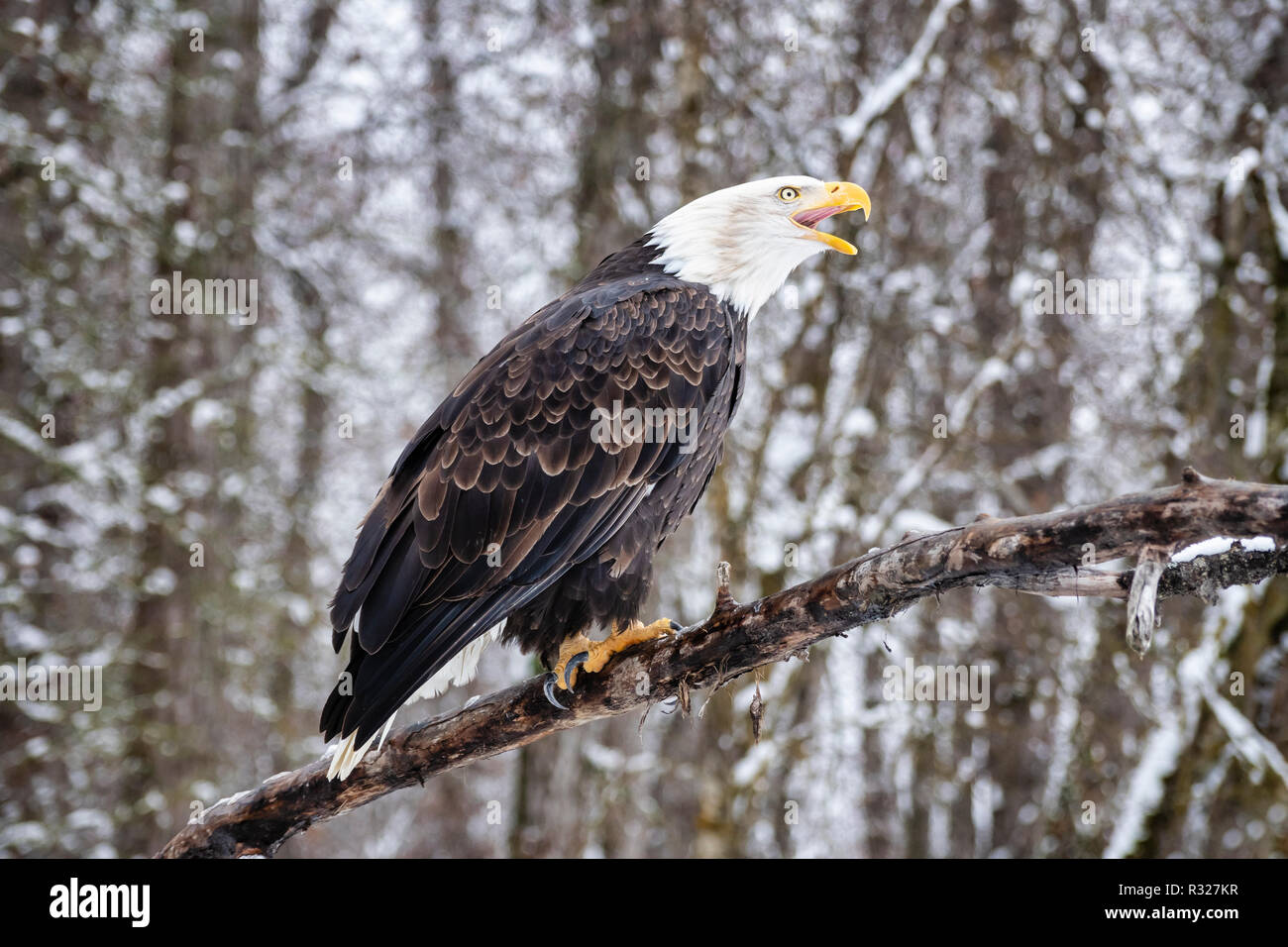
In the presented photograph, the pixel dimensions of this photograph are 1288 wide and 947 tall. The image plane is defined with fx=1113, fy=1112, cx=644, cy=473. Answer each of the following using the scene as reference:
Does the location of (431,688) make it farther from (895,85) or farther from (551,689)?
(895,85)

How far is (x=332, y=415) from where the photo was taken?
415 inches

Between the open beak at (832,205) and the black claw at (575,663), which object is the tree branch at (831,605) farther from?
the open beak at (832,205)

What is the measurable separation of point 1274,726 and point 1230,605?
668 millimetres

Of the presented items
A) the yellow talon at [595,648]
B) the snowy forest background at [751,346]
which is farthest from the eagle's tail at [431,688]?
the snowy forest background at [751,346]

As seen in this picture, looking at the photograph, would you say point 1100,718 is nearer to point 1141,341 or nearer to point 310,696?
point 1141,341

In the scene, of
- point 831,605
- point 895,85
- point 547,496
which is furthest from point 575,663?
point 895,85

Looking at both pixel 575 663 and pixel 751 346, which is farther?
pixel 751 346

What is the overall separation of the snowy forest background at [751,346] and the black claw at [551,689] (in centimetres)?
332

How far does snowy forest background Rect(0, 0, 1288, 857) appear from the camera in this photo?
23.7 feet

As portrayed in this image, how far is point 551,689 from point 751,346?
5.33 m

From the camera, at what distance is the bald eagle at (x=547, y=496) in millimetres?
→ 3508

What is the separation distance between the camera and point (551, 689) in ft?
11.8

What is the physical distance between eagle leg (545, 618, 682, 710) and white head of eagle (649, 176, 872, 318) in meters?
1.32
